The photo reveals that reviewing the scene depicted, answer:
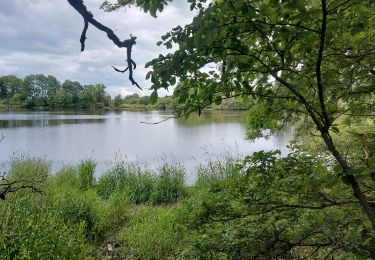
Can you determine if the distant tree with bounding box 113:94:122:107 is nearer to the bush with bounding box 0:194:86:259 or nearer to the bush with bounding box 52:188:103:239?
the bush with bounding box 52:188:103:239

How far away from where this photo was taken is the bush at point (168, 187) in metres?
7.53

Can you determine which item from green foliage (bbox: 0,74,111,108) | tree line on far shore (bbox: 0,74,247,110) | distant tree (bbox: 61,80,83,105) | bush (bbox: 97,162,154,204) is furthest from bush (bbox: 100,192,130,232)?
distant tree (bbox: 61,80,83,105)

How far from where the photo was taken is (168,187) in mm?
7766

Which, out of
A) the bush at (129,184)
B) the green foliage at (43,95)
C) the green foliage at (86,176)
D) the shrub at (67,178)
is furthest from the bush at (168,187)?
the green foliage at (43,95)

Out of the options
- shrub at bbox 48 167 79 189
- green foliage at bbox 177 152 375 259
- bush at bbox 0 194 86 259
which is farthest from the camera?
shrub at bbox 48 167 79 189

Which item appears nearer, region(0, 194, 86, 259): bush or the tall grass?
region(0, 194, 86, 259): bush

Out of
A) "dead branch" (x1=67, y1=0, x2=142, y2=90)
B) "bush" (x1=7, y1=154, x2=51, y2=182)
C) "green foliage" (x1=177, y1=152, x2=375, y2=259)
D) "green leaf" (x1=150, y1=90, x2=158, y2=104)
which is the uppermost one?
"dead branch" (x1=67, y1=0, x2=142, y2=90)

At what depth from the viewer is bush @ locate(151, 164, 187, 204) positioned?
296 inches

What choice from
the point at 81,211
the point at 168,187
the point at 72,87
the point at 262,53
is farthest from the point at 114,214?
the point at 72,87

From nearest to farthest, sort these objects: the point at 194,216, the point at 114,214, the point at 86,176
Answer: the point at 194,216 → the point at 114,214 → the point at 86,176

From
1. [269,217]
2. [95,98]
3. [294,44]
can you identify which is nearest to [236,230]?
[269,217]

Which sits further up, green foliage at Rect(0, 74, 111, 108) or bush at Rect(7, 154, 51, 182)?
green foliage at Rect(0, 74, 111, 108)

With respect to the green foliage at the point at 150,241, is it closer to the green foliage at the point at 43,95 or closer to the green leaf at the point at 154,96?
the green leaf at the point at 154,96

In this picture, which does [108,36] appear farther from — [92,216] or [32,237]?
[92,216]
